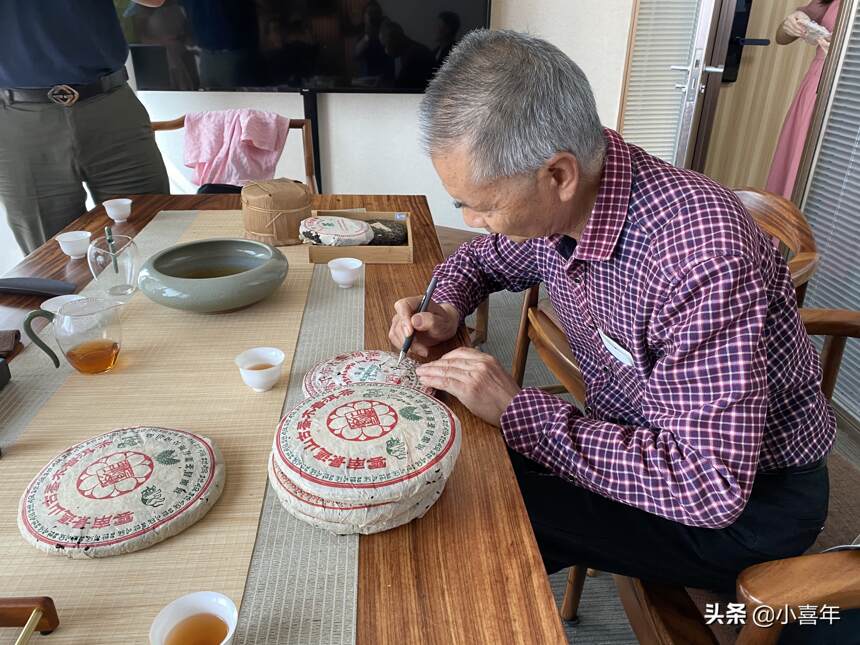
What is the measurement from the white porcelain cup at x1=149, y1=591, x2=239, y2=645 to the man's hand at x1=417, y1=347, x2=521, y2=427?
1.48 feet

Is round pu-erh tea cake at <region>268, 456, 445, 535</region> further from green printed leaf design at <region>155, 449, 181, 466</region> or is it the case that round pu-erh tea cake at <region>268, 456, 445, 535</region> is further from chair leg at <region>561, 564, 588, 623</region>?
chair leg at <region>561, 564, 588, 623</region>

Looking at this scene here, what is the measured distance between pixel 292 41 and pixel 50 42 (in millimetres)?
1538

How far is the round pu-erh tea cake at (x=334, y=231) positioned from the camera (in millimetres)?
1492

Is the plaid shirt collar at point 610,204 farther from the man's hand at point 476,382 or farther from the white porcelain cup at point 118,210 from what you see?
the white porcelain cup at point 118,210

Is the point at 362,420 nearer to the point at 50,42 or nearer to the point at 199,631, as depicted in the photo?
the point at 199,631

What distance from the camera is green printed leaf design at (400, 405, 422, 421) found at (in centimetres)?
77

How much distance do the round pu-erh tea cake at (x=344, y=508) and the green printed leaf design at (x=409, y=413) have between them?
0.09m

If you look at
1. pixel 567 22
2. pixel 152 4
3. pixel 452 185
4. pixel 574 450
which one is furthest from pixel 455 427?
pixel 567 22

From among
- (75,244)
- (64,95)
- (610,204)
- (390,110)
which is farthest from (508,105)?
(390,110)

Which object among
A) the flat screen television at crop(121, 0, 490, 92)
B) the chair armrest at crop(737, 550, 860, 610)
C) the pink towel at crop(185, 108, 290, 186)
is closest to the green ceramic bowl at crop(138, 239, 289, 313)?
the chair armrest at crop(737, 550, 860, 610)

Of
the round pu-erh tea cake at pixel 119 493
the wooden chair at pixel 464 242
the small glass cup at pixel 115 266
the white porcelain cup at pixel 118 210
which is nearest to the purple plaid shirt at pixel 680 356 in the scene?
the round pu-erh tea cake at pixel 119 493

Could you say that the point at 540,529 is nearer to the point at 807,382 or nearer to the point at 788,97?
the point at 807,382

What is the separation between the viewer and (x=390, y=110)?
352cm

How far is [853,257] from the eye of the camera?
223 cm
